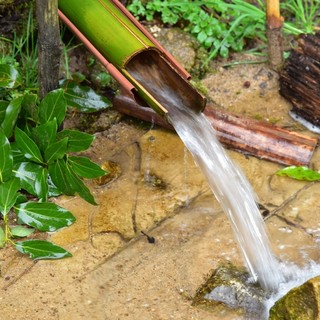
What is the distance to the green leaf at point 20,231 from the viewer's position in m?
3.82

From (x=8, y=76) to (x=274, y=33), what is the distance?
1.80 metres

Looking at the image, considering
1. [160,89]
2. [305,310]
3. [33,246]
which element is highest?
[160,89]

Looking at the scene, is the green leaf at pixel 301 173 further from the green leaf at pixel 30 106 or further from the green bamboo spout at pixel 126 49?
the green leaf at pixel 30 106

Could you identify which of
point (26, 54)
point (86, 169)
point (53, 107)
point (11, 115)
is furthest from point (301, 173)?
point (26, 54)

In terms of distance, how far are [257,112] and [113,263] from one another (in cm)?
159

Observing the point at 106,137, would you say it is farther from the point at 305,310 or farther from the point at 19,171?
the point at 305,310

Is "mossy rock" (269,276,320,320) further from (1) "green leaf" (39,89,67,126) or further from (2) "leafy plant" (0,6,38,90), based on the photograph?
(2) "leafy plant" (0,6,38,90)

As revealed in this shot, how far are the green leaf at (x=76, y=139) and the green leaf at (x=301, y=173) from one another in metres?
1.14

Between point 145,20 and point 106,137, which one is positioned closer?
point 106,137

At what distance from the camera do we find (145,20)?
202 inches

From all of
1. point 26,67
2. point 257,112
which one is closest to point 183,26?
point 257,112

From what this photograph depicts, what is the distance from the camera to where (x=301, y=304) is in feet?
10.3

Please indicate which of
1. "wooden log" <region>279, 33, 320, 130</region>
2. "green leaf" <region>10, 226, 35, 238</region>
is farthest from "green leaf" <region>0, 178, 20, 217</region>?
"wooden log" <region>279, 33, 320, 130</region>

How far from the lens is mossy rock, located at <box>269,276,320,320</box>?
10.0 ft
